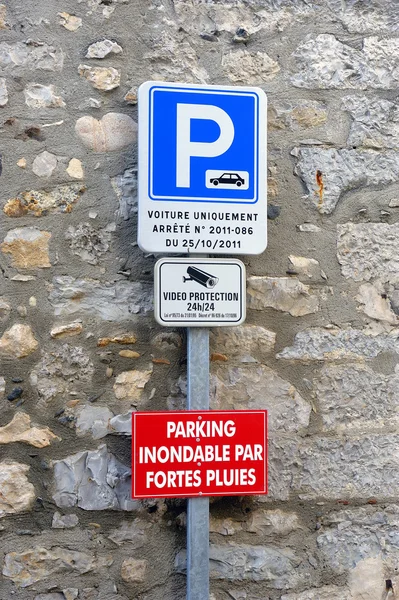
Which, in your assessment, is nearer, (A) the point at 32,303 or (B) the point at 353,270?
(A) the point at 32,303

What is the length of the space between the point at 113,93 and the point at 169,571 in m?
1.41

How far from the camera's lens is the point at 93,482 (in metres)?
1.98

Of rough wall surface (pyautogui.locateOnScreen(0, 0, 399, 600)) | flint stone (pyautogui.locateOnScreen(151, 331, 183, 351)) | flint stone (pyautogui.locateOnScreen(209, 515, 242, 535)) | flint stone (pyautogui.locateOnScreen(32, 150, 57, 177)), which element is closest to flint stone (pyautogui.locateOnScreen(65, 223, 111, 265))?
rough wall surface (pyautogui.locateOnScreen(0, 0, 399, 600))

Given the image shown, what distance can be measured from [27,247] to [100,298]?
26cm

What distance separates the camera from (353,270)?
2.17 m

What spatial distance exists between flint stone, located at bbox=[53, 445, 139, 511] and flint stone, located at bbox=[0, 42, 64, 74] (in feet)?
3.70

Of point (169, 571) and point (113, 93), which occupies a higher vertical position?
point (113, 93)

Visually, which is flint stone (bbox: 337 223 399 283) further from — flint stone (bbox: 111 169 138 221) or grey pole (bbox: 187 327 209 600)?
flint stone (bbox: 111 169 138 221)

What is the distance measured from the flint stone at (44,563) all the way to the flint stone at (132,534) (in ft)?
0.21

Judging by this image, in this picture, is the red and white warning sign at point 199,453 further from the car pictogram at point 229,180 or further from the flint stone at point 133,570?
the car pictogram at point 229,180

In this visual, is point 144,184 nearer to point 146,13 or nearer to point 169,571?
point 146,13

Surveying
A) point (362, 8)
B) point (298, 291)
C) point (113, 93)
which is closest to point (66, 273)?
point (113, 93)

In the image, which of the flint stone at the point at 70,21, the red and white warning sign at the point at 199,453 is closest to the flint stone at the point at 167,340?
the red and white warning sign at the point at 199,453

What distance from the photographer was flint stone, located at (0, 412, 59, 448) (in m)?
1.96
